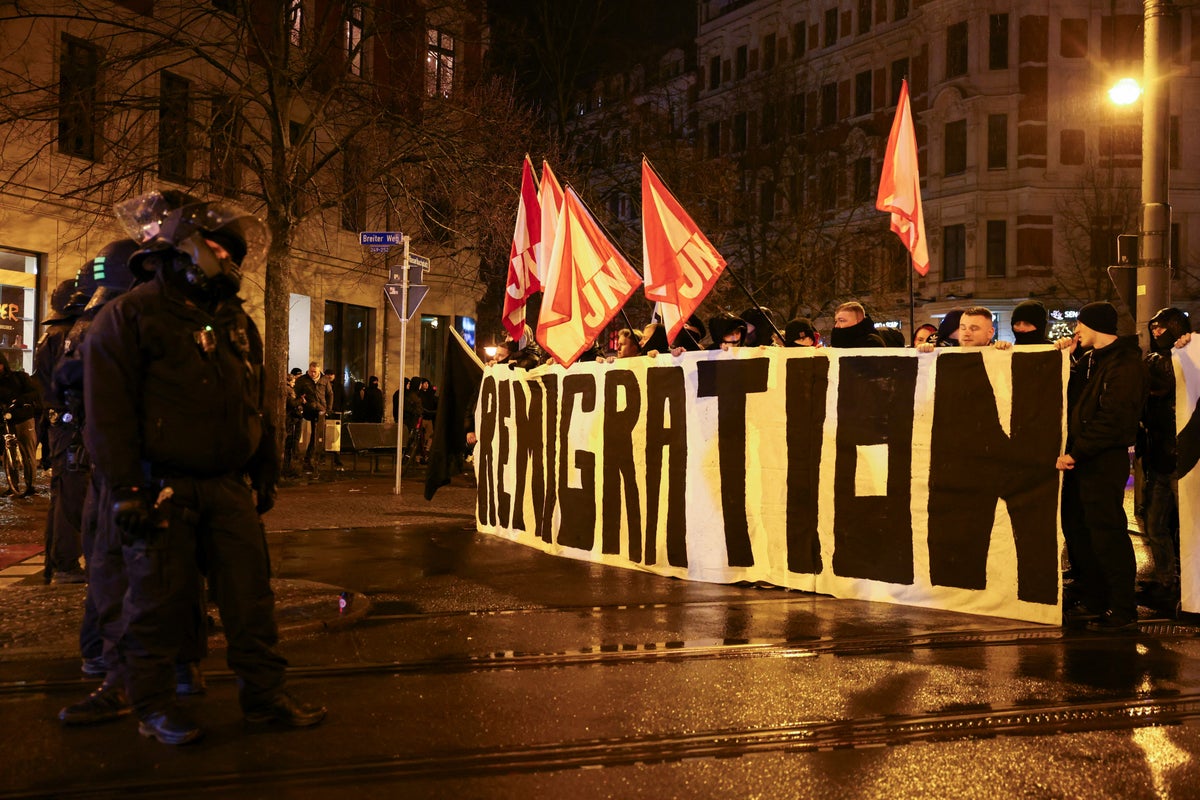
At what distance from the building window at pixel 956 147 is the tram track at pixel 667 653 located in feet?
133

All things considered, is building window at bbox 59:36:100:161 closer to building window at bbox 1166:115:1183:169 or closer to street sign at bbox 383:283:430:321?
street sign at bbox 383:283:430:321

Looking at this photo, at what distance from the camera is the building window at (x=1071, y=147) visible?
44.0 metres

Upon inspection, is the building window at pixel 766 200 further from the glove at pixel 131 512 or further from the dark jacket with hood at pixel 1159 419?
the glove at pixel 131 512

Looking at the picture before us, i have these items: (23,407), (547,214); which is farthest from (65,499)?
(23,407)

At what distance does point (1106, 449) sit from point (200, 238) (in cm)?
547

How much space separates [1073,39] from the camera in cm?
4397

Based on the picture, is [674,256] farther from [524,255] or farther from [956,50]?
[956,50]

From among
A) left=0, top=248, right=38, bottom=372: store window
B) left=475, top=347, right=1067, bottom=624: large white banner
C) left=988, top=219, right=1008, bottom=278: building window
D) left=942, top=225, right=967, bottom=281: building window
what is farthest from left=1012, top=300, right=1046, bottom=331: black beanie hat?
left=942, top=225, right=967, bottom=281: building window

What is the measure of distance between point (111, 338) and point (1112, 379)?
5801 millimetres

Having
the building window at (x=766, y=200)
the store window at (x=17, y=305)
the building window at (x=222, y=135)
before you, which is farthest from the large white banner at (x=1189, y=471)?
the building window at (x=766, y=200)

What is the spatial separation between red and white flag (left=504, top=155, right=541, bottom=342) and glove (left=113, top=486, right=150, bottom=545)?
8.12 metres

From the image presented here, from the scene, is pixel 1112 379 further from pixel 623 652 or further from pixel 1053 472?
pixel 623 652

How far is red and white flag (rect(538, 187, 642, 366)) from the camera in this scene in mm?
10547

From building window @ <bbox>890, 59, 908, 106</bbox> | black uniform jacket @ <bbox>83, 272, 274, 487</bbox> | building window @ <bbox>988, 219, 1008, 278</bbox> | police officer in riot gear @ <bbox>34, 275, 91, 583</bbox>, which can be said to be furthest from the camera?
building window @ <bbox>890, 59, 908, 106</bbox>
